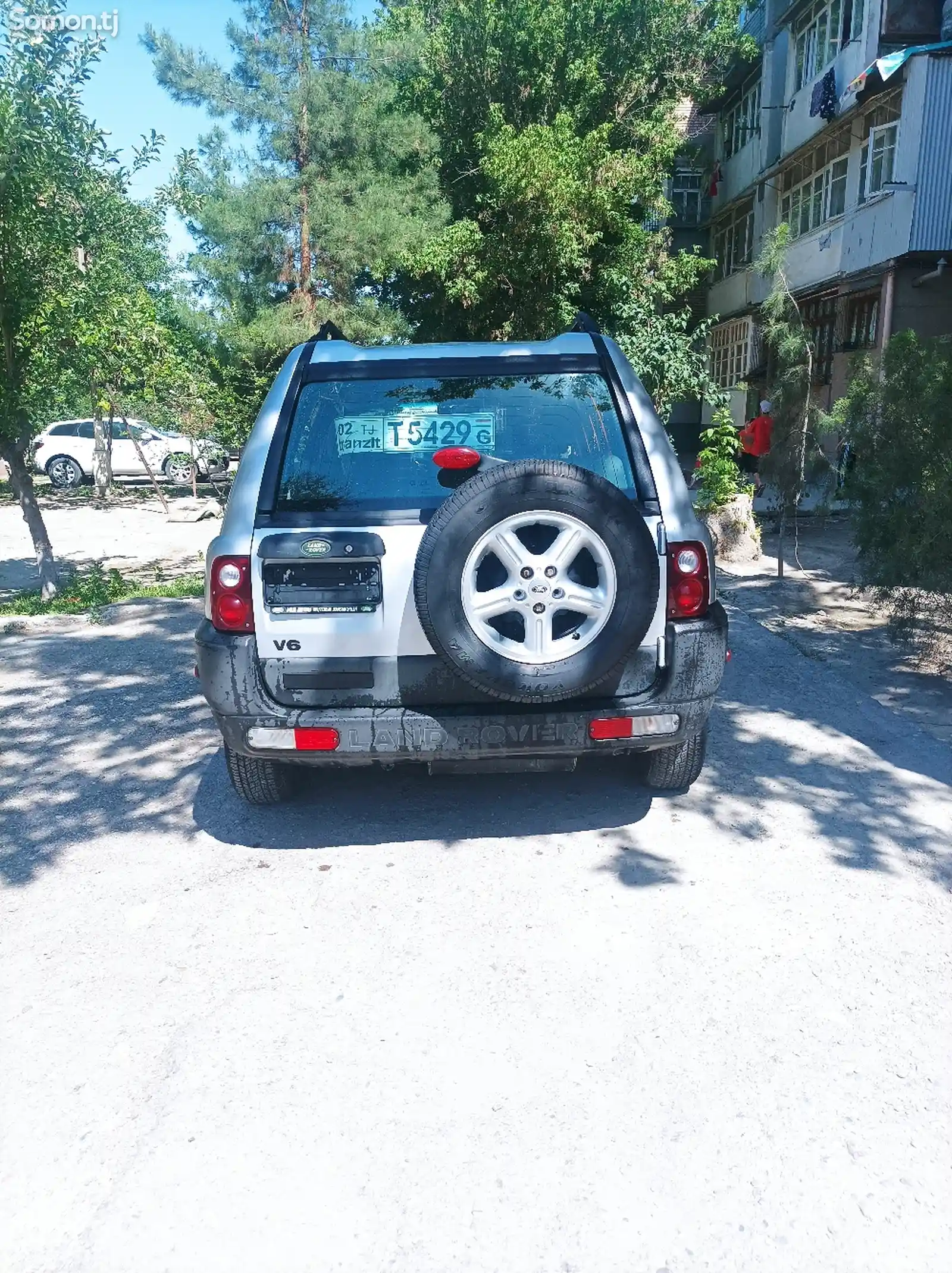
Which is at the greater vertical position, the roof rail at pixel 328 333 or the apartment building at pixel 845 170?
the apartment building at pixel 845 170

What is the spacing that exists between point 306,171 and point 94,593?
11.9 m

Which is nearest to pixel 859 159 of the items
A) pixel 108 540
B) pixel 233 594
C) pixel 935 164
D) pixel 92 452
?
pixel 935 164

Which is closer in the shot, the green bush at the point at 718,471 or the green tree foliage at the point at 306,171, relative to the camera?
the green bush at the point at 718,471

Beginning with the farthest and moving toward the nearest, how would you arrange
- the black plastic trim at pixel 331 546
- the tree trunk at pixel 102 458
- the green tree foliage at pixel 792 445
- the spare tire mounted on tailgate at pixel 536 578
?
the tree trunk at pixel 102 458 → the green tree foliage at pixel 792 445 → the black plastic trim at pixel 331 546 → the spare tire mounted on tailgate at pixel 536 578

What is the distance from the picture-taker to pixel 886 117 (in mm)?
17750

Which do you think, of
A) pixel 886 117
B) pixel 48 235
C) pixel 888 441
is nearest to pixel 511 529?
pixel 888 441

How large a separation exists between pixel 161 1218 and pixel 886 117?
65.9 feet

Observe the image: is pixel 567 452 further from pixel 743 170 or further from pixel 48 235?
pixel 743 170

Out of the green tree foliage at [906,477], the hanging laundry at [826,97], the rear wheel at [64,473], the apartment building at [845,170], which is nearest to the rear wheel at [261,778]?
the green tree foliage at [906,477]

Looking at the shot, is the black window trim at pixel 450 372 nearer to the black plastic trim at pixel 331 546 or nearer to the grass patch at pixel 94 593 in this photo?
the black plastic trim at pixel 331 546

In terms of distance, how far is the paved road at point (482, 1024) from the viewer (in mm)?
2340

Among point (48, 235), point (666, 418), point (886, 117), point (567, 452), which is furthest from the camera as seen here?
point (666, 418)

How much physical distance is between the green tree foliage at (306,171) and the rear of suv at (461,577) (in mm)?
15611

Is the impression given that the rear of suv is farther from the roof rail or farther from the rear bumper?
the roof rail
